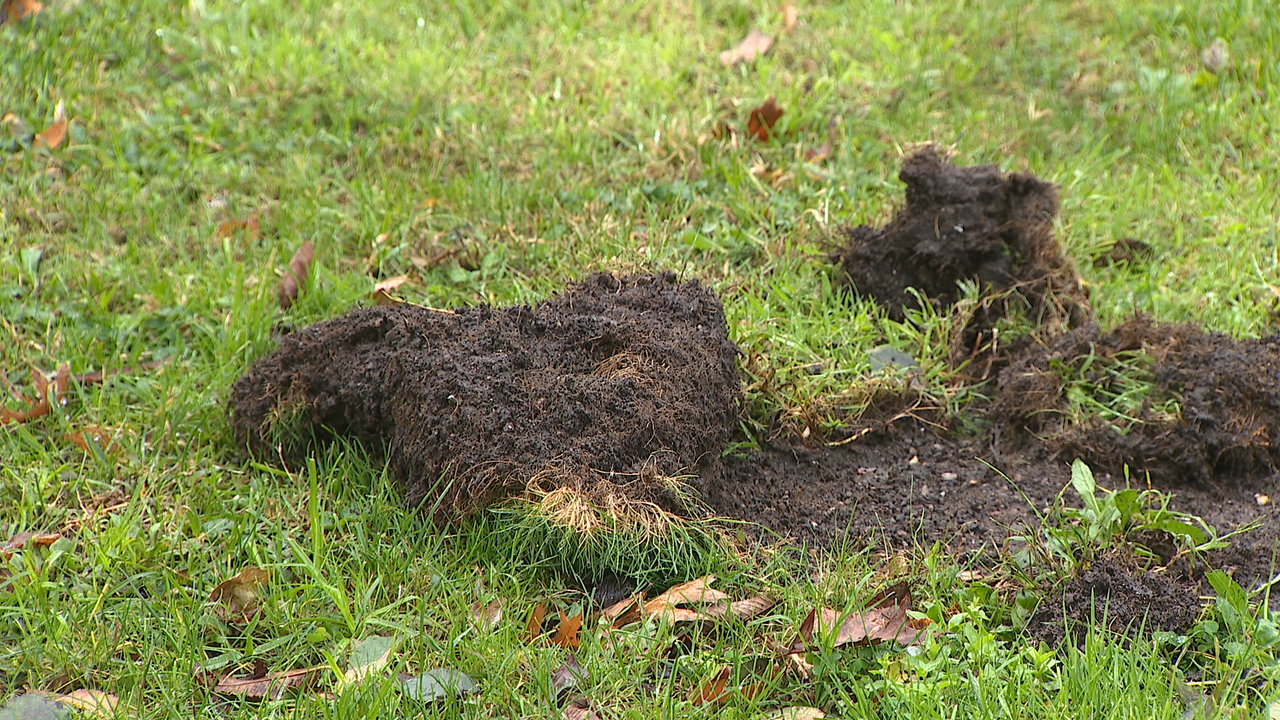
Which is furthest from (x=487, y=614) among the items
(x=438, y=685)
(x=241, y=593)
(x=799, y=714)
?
(x=799, y=714)

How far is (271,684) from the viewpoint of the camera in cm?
243

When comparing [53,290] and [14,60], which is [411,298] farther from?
[14,60]

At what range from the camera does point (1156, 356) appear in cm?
333

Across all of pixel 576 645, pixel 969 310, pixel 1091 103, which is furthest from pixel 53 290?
pixel 1091 103

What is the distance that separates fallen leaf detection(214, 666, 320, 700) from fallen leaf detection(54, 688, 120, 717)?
0.66 feet

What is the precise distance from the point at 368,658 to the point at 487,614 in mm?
290

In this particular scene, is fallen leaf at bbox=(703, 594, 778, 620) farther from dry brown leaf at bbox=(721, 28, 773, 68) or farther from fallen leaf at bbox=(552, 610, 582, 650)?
dry brown leaf at bbox=(721, 28, 773, 68)

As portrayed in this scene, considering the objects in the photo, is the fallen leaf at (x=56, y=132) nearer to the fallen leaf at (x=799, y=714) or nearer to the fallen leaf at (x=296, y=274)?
the fallen leaf at (x=296, y=274)

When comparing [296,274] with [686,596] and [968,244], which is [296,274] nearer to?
[686,596]

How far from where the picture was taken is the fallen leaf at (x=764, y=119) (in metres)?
4.59

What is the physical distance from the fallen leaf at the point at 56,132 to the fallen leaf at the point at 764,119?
2693 millimetres

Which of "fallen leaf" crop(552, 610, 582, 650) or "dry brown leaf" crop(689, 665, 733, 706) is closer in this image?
"dry brown leaf" crop(689, 665, 733, 706)

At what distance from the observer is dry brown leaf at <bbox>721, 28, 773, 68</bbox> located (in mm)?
5094

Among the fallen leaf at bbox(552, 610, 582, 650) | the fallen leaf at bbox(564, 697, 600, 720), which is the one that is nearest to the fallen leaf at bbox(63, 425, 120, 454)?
the fallen leaf at bbox(552, 610, 582, 650)
